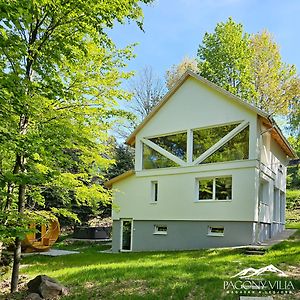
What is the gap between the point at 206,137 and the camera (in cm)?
1788

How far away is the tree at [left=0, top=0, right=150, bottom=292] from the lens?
22.1ft

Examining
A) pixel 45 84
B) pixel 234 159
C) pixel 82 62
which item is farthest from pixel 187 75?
pixel 45 84

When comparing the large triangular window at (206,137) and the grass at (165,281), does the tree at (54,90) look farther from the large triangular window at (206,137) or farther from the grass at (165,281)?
the large triangular window at (206,137)

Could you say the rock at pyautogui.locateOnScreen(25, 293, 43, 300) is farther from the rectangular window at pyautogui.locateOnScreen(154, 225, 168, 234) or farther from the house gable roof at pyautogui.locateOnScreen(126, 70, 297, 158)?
the house gable roof at pyautogui.locateOnScreen(126, 70, 297, 158)

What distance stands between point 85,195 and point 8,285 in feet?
10.1

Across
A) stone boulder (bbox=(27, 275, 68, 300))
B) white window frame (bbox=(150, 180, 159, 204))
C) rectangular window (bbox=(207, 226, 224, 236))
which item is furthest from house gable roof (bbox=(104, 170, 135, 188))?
stone boulder (bbox=(27, 275, 68, 300))

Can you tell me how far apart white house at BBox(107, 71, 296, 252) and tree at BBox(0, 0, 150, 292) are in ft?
25.7

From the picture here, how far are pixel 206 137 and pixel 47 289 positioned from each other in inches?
463

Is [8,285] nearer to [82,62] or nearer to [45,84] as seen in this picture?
[45,84]

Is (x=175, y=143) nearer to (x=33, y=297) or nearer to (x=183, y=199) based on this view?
(x=183, y=199)

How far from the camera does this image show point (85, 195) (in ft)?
31.7

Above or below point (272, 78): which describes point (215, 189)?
below

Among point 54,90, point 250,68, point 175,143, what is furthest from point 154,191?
point 250,68

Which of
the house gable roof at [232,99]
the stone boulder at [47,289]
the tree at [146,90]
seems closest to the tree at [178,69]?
the tree at [146,90]
